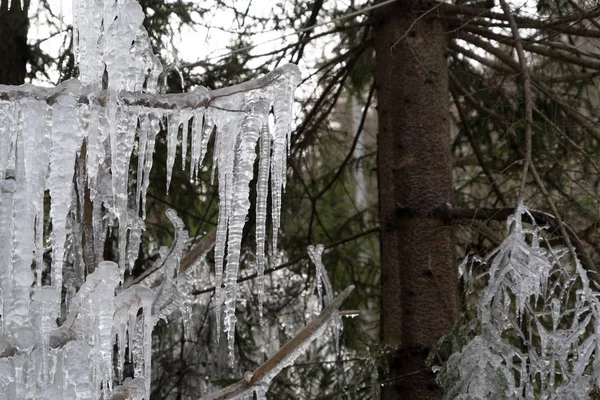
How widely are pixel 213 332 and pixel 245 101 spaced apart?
15.1 ft

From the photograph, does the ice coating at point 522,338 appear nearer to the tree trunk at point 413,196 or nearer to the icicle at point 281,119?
the icicle at point 281,119

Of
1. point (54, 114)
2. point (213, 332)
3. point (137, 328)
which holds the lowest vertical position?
point (213, 332)

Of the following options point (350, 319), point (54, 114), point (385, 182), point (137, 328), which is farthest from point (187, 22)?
point (54, 114)

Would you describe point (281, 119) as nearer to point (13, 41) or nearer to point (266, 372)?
point (266, 372)

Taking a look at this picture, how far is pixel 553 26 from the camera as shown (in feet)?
14.0

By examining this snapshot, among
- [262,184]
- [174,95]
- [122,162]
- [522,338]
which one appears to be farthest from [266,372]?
[522,338]

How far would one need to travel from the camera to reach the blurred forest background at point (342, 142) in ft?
14.5

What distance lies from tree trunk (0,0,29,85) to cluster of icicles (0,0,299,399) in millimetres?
2911

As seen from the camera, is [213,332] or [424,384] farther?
[213,332]

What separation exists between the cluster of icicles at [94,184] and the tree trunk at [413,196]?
206cm

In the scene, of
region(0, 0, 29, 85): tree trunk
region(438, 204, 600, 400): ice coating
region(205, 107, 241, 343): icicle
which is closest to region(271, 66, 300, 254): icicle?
region(205, 107, 241, 343): icicle

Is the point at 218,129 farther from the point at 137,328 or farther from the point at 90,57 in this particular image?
the point at 137,328

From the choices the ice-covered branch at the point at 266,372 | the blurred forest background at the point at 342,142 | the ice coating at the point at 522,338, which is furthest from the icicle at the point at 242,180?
the blurred forest background at the point at 342,142

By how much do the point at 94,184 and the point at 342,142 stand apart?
451cm
